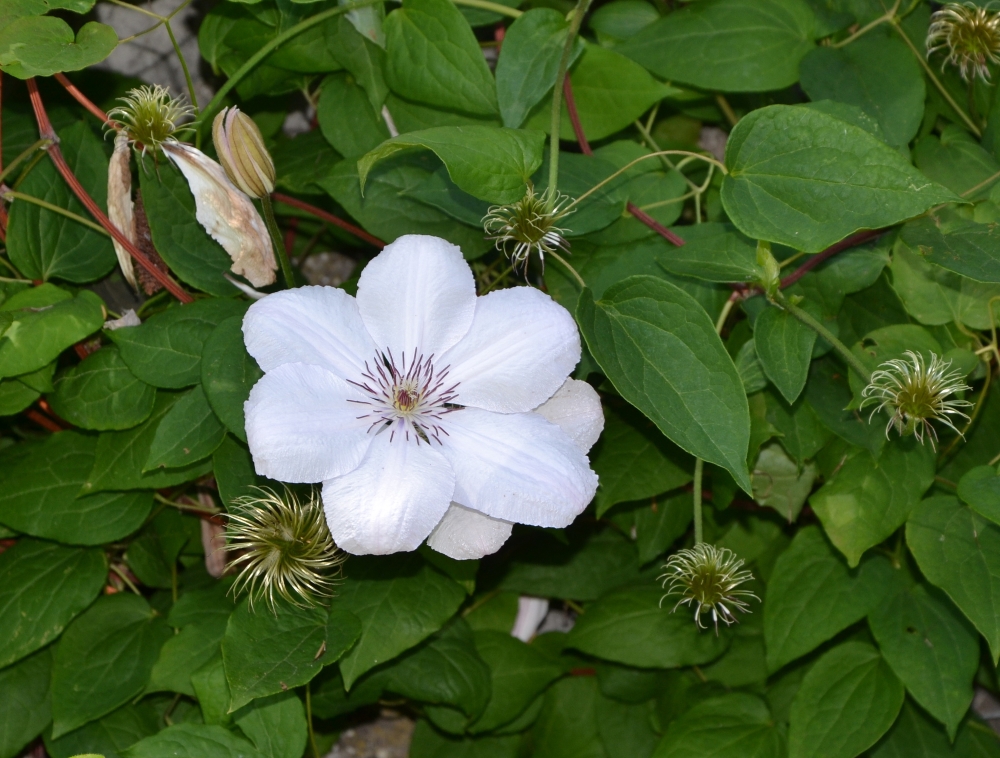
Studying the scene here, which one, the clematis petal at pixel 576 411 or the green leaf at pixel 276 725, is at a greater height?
the clematis petal at pixel 576 411

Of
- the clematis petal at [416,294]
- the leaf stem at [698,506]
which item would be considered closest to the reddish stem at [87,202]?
the clematis petal at [416,294]

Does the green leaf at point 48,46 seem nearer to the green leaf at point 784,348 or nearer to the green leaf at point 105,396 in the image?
the green leaf at point 105,396

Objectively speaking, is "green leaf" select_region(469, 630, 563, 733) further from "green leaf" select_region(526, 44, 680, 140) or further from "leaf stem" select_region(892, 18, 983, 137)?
"leaf stem" select_region(892, 18, 983, 137)

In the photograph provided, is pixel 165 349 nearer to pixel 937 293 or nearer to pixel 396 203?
pixel 396 203

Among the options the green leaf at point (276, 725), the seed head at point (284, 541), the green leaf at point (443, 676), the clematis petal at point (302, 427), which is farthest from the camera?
the green leaf at point (443, 676)

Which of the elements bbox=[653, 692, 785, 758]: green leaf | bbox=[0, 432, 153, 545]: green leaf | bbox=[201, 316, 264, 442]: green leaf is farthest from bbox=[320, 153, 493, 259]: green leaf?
bbox=[653, 692, 785, 758]: green leaf

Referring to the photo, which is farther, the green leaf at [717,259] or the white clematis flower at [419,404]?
the green leaf at [717,259]
